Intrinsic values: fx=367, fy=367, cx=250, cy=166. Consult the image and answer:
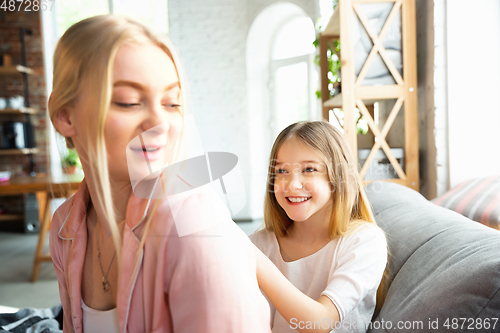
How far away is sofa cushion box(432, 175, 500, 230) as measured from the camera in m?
1.13

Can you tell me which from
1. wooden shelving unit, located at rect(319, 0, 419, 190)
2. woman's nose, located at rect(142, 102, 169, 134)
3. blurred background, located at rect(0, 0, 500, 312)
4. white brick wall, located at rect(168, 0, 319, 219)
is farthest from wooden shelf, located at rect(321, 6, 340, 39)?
white brick wall, located at rect(168, 0, 319, 219)

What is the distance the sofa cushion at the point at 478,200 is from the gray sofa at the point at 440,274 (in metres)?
0.27

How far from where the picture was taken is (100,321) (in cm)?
43

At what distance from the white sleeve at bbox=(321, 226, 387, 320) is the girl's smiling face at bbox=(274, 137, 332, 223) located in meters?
0.11

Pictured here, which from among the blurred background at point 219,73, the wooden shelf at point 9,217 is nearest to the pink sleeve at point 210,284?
the blurred background at point 219,73

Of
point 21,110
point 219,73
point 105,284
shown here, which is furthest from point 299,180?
point 21,110

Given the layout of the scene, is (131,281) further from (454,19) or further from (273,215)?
(454,19)

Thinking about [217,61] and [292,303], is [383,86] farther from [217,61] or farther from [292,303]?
[217,61]

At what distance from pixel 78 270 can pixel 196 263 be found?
20 centimetres

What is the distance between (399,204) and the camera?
3.63 ft

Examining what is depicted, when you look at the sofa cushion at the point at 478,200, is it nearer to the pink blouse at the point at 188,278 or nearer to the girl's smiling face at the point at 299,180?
the girl's smiling face at the point at 299,180

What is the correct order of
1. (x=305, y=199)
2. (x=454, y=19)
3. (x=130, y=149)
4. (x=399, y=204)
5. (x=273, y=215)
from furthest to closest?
(x=454, y=19) < (x=399, y=204) < (x=273, y=215) < (x=305, y=199) < (x=130, y=149)

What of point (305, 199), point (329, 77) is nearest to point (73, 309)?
point (305, 199)
